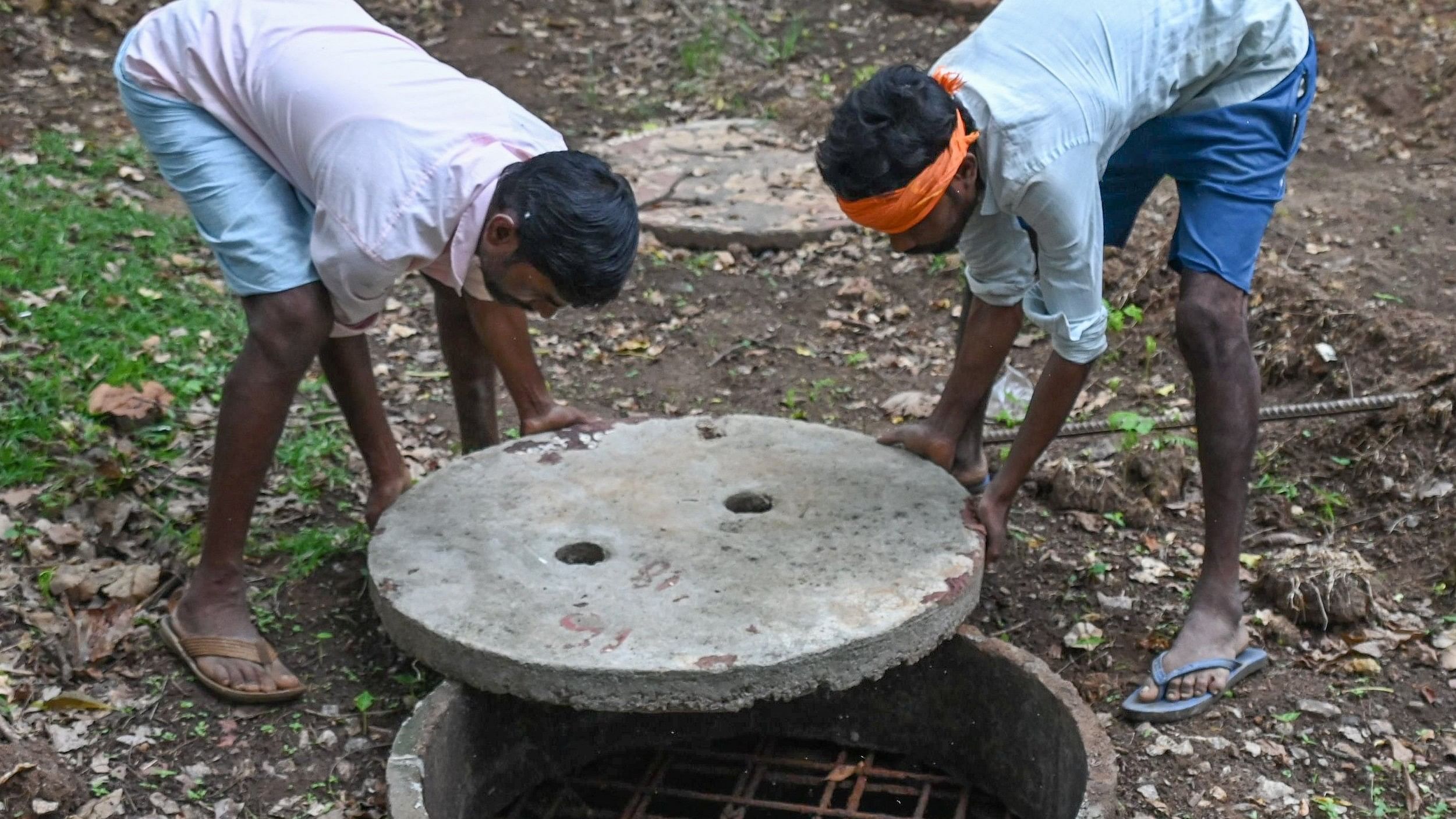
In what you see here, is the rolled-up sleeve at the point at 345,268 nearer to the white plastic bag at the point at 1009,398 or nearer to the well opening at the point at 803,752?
the well opening at the point at 803,752

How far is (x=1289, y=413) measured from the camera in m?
3.68

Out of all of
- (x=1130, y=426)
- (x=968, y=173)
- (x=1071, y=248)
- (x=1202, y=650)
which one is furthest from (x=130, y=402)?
(x=1202, y=650)

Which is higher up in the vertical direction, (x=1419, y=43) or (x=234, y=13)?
(x=234, y=13)

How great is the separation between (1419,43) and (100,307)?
6.30m

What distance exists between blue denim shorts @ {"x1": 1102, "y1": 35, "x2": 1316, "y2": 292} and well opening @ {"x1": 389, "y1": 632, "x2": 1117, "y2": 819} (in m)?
0.98

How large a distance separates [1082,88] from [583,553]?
145cm

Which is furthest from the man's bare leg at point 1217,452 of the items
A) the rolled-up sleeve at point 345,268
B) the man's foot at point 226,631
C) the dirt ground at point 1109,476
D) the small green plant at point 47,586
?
the small green plant at point 47,586

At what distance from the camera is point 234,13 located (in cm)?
283

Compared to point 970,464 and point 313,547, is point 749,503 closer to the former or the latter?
point 970,464

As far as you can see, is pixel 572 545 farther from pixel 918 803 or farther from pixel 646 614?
pixel 918 803

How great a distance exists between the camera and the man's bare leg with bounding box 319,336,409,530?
320 cm

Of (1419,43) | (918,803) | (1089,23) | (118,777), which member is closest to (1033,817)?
(918,803)

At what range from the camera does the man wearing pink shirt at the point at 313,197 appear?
2.60 m

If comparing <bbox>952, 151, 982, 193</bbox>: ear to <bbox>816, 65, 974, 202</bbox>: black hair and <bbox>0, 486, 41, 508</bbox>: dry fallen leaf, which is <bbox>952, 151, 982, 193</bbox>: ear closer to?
<bbox>816, 65, 974, 202</bbox>: black hair
